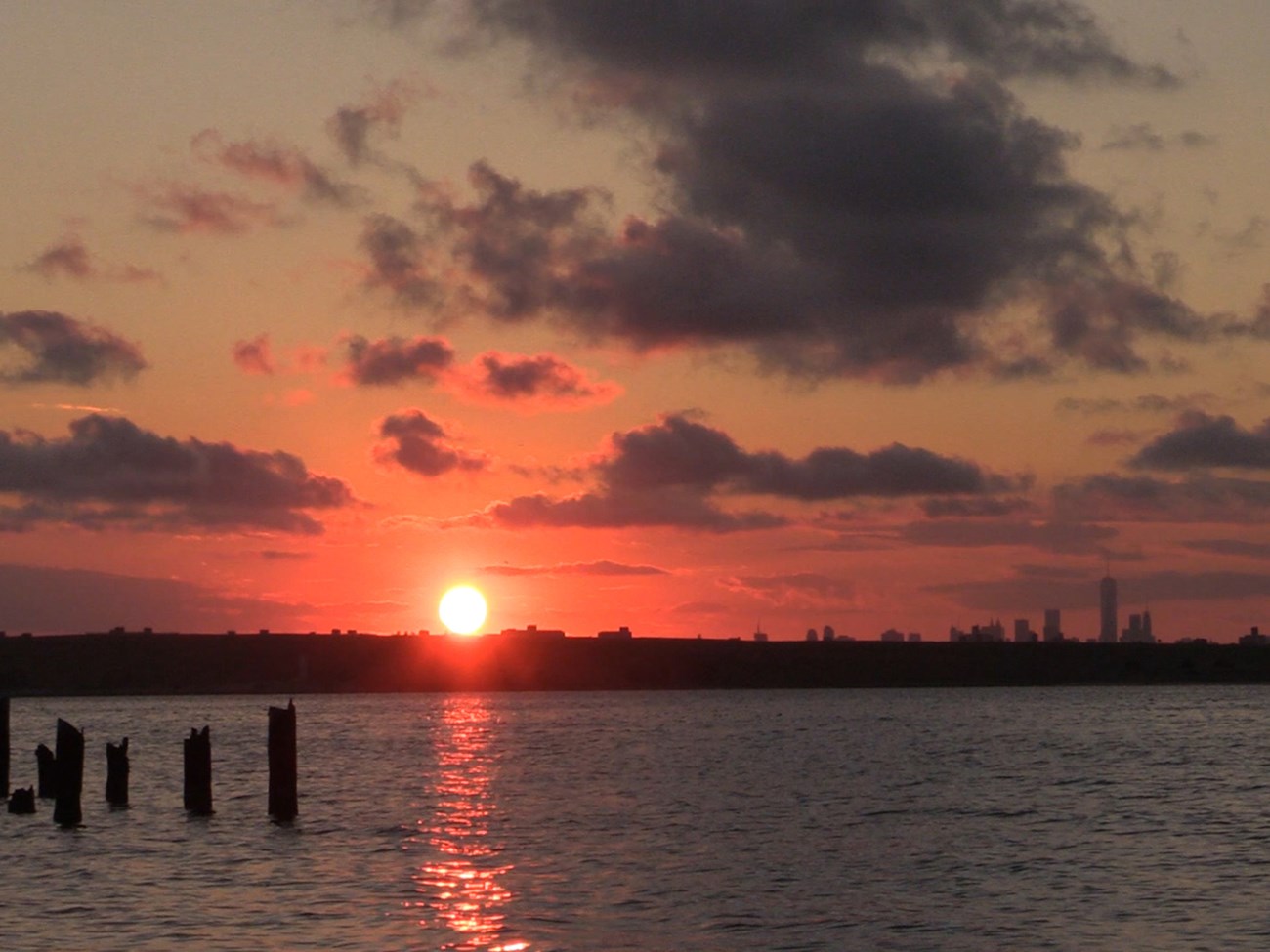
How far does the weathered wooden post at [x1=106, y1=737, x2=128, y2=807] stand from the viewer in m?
63.3

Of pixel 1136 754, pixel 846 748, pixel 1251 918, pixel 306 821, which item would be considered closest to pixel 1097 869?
pixel 1251 918

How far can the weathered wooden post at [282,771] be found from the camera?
57116 millimetres

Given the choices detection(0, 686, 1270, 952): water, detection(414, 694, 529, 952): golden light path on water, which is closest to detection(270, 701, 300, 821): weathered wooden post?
detection(0, 686, 1270, 952): water

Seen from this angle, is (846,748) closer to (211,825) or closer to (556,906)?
(211,825)

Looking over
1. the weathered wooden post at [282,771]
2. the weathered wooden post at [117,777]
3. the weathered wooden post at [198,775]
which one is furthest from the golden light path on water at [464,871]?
the weathered wooden post at [117,777]

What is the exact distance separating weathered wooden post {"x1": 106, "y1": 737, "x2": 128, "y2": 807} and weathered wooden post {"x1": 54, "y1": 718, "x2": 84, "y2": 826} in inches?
216

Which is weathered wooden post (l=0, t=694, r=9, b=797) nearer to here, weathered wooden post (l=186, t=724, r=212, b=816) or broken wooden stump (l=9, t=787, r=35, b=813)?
broken wooden stump (l=9, t=787, r=35, b=813)

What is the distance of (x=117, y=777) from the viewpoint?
6406cm

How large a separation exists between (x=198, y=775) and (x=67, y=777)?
5547mm

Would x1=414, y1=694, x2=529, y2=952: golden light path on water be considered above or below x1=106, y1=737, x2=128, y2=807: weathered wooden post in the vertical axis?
below

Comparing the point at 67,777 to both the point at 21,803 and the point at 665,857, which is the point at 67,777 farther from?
the point at 665,857

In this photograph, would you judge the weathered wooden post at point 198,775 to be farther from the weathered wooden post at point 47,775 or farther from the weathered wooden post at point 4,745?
the weathered wooden post at point 4,745

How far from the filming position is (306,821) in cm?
6088

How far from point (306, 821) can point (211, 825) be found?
344 centimetres
